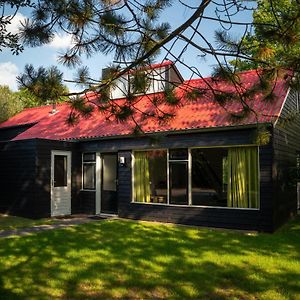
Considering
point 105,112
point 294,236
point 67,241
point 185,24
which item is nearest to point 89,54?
point 105,112

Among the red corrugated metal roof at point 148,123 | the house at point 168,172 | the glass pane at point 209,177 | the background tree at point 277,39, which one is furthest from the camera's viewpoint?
the glass pane at point 209,177

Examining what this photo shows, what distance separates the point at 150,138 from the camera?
5.64 meters

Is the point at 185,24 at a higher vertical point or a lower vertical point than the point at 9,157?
higher

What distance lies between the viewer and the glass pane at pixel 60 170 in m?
13.9

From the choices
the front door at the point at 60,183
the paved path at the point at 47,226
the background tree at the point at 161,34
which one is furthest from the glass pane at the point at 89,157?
the background tree at the point at 161,34

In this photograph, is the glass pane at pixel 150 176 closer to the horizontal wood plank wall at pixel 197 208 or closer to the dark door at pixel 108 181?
the horizontal wood plank wall at pixel 197 208

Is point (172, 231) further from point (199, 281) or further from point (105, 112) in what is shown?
point (105, 112)

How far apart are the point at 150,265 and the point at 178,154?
557cm

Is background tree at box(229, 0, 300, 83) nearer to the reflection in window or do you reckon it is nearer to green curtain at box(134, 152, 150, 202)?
the reflection in window

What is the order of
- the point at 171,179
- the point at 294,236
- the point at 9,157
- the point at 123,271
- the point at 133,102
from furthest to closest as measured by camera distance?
the point at 9,157
the point at 171,179
the point at 294,236
the point at 123,271
the point at 133,102

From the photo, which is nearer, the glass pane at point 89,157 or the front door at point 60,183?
the front door at point 60,183

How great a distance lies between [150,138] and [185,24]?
2.00 m

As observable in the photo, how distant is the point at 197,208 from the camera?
11.4 meters

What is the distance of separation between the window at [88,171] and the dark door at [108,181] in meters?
0.38
